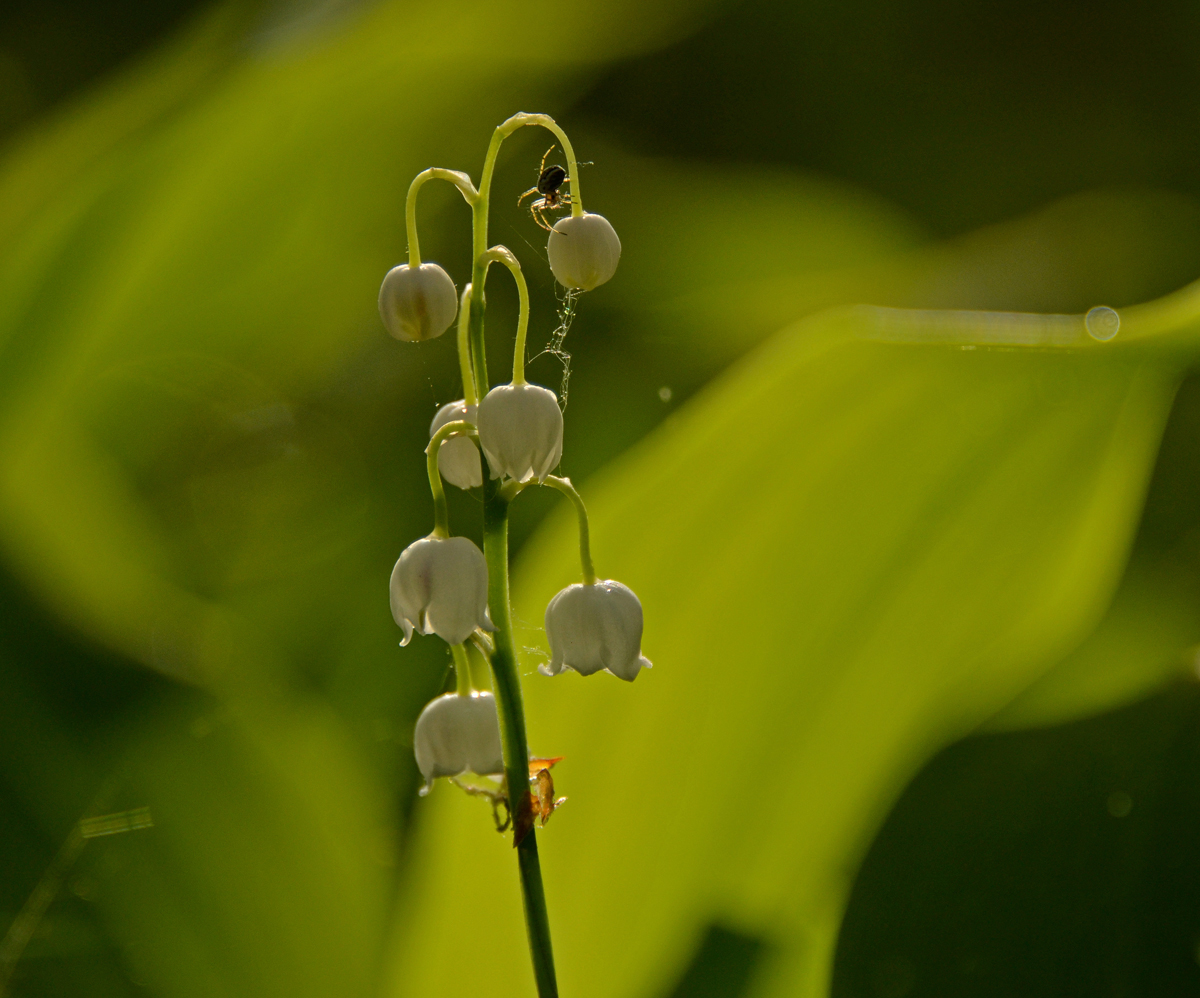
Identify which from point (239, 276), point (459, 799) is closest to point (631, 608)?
point (459, 799)

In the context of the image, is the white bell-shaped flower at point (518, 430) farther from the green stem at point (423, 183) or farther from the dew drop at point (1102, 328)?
the dew drop at point (1102, 328)

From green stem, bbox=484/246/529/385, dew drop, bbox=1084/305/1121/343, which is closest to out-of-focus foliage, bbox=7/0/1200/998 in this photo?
dew drop, bbox=1084/305/1121/343

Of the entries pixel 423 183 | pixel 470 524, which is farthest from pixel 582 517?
pixel 470 524

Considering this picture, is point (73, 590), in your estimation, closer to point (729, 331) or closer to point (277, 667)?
point (277, 667)

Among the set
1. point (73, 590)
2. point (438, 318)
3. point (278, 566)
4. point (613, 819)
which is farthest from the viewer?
point (278, 566)

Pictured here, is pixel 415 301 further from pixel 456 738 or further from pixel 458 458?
pixel 456 738

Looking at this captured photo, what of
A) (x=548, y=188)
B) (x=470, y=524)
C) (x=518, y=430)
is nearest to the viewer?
(x=518, y=430)
